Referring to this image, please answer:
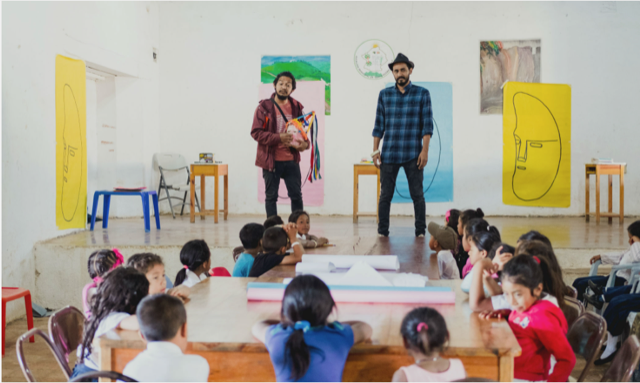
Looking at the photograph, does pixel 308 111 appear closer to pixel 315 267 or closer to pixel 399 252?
pixel 399 252

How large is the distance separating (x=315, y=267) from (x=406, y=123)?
2.30 meters

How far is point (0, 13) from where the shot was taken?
13.6 ft

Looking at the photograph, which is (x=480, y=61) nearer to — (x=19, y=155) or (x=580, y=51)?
(x=580, y=51)

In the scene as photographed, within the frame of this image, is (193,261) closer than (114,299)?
No

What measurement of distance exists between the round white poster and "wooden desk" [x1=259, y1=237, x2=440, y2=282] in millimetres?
3345

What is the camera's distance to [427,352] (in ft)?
4.90

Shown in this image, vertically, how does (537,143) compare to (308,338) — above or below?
above

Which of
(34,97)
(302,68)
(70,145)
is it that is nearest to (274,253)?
(34,97)

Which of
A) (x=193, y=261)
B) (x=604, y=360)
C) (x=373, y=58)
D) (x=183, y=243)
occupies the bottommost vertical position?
(x=604, y=360)

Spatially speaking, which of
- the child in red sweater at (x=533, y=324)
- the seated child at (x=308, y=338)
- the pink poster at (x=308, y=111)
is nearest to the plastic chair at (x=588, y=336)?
the child in red sweater at (x=533, y=324)

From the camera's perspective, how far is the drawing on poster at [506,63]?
7168 mm

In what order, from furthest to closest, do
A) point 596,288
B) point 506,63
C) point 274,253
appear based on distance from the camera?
1. point 506,63
2. point 596,288
3. point 274,253

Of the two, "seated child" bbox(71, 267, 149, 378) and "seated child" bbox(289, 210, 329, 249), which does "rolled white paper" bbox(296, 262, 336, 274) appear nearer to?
"seated child" bbox(71, 267, 149, 378)

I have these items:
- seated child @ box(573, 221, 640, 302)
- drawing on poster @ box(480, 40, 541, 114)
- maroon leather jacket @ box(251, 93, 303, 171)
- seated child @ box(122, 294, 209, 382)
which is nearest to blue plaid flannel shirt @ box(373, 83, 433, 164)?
maroon leather jacket @ box(251, 93, 303, 171)
